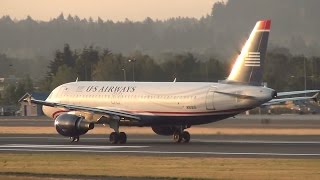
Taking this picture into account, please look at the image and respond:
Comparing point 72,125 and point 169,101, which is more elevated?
point 169,101

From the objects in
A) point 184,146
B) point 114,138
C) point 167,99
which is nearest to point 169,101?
point 167,99

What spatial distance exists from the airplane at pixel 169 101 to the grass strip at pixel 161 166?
1187cm

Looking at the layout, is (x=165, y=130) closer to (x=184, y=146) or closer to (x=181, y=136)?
(x=181, y=136)

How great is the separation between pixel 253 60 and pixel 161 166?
17971mm

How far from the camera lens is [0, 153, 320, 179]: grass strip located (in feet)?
108

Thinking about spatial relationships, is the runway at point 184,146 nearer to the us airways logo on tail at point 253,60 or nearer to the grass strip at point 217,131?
the us airways logo on tail at point 253,60

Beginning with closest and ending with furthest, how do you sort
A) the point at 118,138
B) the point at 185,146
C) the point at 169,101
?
the point at 185,146 < the point at 118,138 < the point at 169,101

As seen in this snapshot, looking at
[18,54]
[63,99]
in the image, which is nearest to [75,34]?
[18,54]

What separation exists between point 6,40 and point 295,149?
97002mm

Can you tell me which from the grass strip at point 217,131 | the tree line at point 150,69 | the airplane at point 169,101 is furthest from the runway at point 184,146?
the tree line at point 150,69

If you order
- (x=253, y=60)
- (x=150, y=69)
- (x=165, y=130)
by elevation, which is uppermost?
(x=253, y=60)

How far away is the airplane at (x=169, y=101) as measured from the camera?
5250 cm

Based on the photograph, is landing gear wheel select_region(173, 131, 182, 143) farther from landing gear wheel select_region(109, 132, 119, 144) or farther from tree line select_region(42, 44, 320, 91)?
tree line select_region(42, 44, 320, 91)

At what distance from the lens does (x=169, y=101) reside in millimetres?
54812
